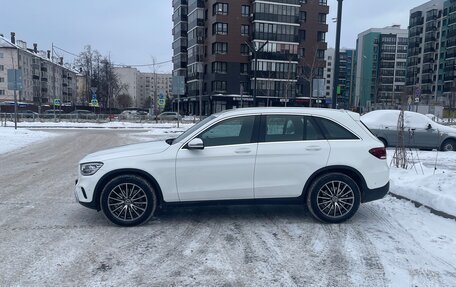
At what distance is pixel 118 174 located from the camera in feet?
18.0

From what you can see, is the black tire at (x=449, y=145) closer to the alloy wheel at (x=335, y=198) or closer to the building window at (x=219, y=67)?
the alloy wheel at (x=335, y=198)

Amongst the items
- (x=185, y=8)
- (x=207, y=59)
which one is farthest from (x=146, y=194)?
(x=185, y=8)

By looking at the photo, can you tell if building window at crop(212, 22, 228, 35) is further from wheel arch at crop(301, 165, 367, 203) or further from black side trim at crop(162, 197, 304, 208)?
black side trim at crop(162, 197, 304, 208)

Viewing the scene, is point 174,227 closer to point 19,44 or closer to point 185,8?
point 185,8

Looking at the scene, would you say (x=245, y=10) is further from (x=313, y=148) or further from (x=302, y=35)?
(x=313, y=148)

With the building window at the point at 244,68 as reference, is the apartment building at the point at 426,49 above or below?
above

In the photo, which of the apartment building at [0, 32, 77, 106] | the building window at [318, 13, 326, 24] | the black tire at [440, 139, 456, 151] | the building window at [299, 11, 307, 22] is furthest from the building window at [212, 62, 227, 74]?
the black tire at [440, 139, 456, 151]

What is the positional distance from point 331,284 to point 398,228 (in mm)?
2245

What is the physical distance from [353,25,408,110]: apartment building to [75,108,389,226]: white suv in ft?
389

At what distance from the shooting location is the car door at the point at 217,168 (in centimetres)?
546

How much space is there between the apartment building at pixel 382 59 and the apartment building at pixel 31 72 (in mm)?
87483

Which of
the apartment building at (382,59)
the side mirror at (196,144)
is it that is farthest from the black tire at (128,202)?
the apartment building at (382,59)

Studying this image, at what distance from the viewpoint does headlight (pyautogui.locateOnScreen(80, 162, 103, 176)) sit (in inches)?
214

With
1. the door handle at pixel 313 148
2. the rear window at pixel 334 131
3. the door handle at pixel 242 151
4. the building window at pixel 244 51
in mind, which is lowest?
the door handle at pixel 242 151
